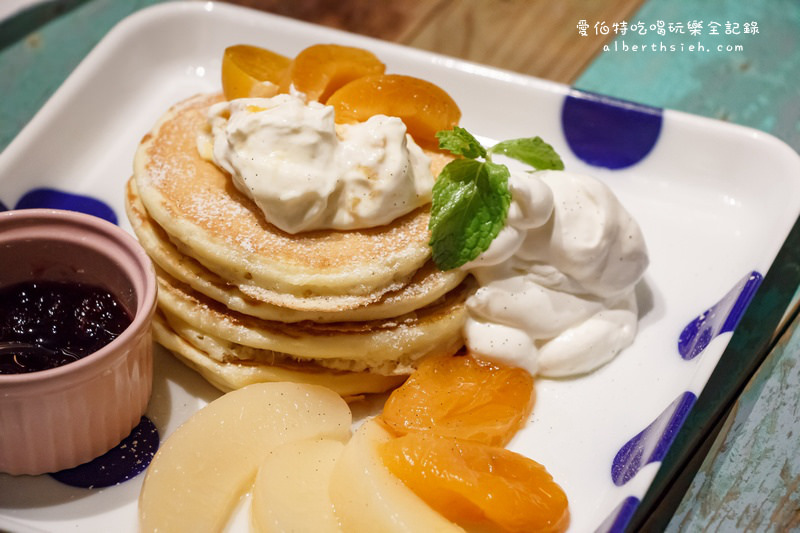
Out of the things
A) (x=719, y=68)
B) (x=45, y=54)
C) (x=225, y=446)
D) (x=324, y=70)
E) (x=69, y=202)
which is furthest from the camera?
(x=719, y=68)

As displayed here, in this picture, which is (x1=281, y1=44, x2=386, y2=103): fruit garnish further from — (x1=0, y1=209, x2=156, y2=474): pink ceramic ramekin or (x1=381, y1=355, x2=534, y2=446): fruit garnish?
(x1=381, y1=355, x2=534, y2=446): fruit garnish

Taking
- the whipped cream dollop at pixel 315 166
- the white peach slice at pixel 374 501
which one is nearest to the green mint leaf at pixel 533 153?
the whipped cream dollop at pixel 315 166

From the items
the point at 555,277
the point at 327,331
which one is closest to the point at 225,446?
the point at 327,331

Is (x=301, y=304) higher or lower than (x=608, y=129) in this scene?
lower

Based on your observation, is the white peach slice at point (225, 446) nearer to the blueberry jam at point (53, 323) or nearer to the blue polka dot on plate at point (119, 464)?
the blue polka dot on plate at point (119, 464)

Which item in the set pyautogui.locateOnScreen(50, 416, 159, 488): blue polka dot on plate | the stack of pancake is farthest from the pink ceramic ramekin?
the stack of pancake

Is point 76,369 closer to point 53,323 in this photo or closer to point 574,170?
point 53,323
